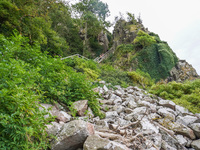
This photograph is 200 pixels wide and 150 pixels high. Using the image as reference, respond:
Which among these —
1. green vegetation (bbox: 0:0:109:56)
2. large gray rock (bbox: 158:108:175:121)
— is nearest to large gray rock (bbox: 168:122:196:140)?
large gray rock (bbox: 158:108:175:121)

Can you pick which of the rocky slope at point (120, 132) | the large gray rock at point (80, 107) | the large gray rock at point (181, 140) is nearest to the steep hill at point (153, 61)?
the rocky slope at point (120, 132)

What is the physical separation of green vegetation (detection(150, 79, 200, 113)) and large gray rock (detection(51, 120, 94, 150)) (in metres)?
5.28

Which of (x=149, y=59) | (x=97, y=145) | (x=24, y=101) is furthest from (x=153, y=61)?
(x=24, y=101)

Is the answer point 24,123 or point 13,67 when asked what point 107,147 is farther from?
point 13,67

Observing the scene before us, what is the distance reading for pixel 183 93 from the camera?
6641mm

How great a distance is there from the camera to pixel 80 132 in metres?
1.76

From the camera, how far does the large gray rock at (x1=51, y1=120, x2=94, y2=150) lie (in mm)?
1712

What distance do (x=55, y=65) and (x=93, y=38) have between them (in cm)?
2263

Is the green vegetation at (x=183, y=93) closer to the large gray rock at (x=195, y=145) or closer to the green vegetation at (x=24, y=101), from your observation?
the large gray rock at (x=195, y=145)

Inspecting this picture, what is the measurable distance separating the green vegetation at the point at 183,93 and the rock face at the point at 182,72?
833 centimetres

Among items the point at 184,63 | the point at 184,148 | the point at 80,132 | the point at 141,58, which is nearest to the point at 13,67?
the point at 80,132

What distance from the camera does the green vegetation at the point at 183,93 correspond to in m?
5.41

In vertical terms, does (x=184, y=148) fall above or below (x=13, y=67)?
below

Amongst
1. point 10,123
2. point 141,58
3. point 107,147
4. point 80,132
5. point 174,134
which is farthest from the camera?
point 141,58
